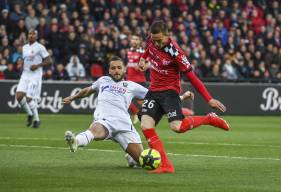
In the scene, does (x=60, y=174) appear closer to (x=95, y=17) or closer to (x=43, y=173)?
(x=43, y=173)

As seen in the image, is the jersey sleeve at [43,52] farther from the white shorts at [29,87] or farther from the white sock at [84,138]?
the white sock at [84,138]

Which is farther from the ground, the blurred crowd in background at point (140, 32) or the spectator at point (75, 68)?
the blurred crowd in background at point (140, 32)

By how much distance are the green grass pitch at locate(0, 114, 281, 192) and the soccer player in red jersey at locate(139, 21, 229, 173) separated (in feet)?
2.02

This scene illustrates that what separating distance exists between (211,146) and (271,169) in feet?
14.8

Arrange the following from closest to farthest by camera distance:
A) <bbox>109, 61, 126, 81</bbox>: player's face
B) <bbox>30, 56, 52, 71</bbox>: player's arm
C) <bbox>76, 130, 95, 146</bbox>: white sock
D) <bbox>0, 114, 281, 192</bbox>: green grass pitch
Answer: <bbox>0, 114, 281, 192</bbox>: green grass pitch < <bbox>76, 130, 95, 146</bbox>: white sock < <bbox>109, 61, 126, 81</bbox>: player's face < <bbox>30, 56, 52, 71</bbox>: player's arm

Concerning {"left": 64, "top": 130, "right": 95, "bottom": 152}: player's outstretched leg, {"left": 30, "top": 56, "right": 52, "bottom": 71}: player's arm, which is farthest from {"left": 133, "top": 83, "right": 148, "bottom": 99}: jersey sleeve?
{"left": 30, "top": 56, "right": 52, "bottom": 71}: player's arm

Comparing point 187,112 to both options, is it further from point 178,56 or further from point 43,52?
point 178,56

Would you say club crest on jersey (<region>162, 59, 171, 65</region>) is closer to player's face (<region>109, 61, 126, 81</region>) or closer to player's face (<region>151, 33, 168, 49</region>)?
player's face (<region>151, 33, 168, 49</region>)

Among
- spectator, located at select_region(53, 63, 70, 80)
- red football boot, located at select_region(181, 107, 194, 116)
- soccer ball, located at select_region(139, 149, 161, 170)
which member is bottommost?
red football boot, located at select_region(181, 107, 194, 116)

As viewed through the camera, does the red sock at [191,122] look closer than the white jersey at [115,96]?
Yes

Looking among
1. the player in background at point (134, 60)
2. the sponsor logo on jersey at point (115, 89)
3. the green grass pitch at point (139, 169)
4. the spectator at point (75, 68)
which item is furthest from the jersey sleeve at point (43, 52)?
the sponsor logo on jersey at point (115, 89)

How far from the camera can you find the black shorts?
1233 centimetres

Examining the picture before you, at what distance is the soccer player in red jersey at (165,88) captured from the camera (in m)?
12.2

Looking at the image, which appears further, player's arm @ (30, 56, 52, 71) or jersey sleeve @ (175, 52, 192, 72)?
player's arm @ (30, 56, 52, 71)
